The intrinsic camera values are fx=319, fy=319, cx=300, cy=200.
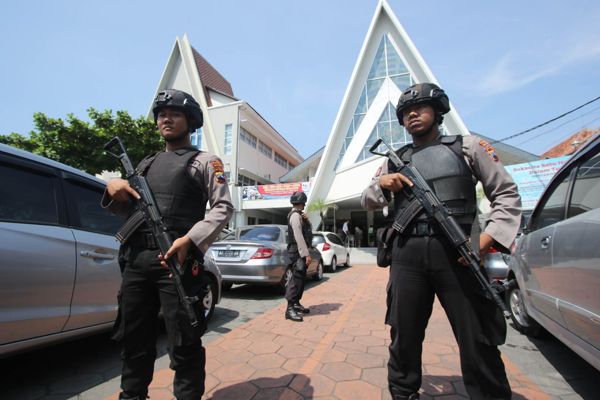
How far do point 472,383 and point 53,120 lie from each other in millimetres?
15912

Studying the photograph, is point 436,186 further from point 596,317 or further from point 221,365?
point 221,365

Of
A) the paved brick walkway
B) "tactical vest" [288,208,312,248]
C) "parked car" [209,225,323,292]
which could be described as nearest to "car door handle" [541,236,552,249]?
the paved brick walkway

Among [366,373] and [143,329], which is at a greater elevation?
[143,329]

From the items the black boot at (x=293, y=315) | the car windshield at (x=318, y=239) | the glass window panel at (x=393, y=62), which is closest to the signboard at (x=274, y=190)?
the glass window panel at (x=393, y=62)

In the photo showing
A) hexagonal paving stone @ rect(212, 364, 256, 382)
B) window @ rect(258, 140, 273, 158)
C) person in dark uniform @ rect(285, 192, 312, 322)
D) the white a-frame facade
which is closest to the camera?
hexagonal paving stone @ rect(212, 364, 256, 382)

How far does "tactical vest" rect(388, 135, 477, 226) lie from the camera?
1.73 meters

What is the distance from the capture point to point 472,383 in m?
1.59

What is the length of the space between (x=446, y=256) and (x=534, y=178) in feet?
58.8

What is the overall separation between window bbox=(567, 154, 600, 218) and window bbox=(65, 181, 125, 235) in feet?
12.5

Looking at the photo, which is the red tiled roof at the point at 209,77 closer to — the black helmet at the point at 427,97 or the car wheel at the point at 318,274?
the car wheel at the point at 318,274

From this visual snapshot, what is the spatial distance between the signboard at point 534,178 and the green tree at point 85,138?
17.4 m

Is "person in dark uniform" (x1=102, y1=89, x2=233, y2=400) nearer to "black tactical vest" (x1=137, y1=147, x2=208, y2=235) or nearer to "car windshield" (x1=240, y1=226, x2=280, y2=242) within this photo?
→ "black tactical vest" (x1=137, y1=147, x2=208, y2=235)

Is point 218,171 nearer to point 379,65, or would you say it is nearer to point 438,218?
point 438,218

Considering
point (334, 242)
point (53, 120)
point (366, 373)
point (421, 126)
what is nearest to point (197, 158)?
point (421, 126)
